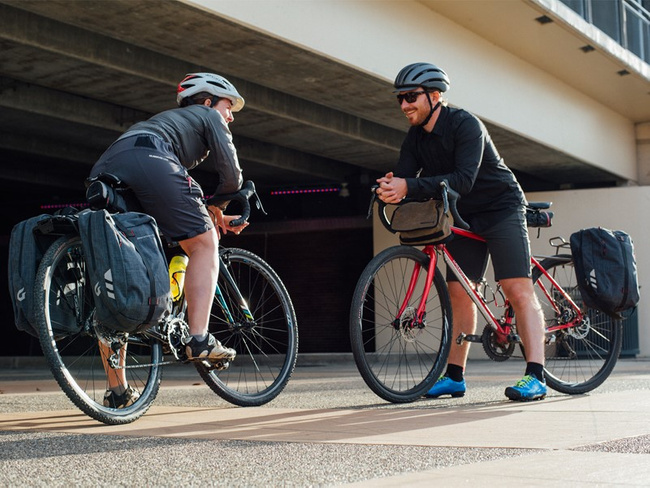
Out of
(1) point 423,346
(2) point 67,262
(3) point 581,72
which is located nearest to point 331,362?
(3) point 581,72

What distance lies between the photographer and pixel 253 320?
5.07 metres

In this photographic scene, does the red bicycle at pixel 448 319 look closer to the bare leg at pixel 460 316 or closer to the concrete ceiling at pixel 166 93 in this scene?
the bare leg at pixel 460 316

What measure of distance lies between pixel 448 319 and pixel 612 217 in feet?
50.4

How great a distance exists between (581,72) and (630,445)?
14723 millimetres

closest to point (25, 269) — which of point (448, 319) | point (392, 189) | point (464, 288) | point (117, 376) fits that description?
point (117, 376)

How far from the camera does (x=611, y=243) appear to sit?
5.84 meters

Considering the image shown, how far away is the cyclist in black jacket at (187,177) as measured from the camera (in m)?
4.16

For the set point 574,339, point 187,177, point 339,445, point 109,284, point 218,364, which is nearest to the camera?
point 339,445

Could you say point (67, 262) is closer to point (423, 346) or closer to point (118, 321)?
point (118, 321)

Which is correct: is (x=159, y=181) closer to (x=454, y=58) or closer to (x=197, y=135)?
(x=197, y=135)

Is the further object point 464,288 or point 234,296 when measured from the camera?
point 464,288

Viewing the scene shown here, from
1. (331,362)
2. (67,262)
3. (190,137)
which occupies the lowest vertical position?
(331,362)

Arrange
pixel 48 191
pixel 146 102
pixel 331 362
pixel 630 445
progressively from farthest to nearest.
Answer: pixel 48 191
pixel 331 362
pixel 146 102
pixel 630 445

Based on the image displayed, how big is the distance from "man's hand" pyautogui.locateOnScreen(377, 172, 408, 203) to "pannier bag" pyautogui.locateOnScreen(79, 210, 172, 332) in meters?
1.68
